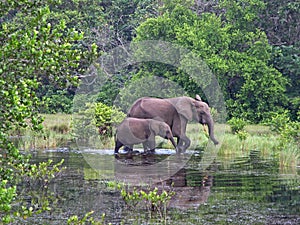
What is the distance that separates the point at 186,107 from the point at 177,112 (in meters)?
0.34

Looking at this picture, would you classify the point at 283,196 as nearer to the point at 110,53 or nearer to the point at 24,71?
the point at 24,71

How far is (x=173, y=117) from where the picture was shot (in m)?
20.6

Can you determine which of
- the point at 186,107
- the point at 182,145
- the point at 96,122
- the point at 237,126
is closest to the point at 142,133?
the point at 182,145

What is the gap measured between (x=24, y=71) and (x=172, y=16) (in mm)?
23852

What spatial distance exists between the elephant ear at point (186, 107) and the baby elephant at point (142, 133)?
2.84 ft

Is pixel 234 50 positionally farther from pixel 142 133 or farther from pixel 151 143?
pixel 151 143

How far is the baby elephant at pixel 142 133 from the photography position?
63.5ft

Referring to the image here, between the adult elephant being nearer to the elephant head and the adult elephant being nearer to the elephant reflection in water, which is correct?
the elephant head

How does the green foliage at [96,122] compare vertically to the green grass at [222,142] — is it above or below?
above

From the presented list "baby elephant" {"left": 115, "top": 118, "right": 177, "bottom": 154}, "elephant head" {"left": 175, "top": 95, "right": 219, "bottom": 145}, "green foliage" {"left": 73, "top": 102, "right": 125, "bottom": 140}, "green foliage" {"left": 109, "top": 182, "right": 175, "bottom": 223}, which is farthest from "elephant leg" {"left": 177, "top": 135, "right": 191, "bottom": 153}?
"green foliage" {"left": 109, "top": 182, "right": 175, "bottom": 223}

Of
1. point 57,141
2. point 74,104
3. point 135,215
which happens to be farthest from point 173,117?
point 74,104

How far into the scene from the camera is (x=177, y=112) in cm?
2042

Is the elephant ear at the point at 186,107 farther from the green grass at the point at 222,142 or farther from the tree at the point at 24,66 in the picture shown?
the tree at the point at 24,66

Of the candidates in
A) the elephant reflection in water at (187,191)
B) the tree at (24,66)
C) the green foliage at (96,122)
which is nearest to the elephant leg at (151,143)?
the green foliage at (96,122)
